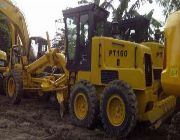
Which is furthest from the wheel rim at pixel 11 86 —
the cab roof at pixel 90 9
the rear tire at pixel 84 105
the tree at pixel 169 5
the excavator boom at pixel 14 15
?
the tree at pixel 169 5

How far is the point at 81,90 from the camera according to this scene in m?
8.88

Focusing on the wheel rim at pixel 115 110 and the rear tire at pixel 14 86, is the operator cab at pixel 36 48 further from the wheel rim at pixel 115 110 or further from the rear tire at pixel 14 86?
the wheel rim at pixel 115 110

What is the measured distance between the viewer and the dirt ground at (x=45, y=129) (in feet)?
25.2

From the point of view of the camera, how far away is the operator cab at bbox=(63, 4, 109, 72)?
30.2 feet

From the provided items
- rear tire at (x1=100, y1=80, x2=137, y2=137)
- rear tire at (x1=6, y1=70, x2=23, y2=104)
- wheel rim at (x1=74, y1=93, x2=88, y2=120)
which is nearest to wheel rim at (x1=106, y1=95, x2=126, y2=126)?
rear tire at (x1=100, y1=80, x2=137, y2=137)

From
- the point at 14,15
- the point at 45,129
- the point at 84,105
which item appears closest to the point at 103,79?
the point at 84,105

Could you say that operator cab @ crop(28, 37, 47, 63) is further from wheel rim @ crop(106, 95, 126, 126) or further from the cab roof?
wheel rim @ crop(106, 95, 126, 126)

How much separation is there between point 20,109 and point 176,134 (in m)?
5.90

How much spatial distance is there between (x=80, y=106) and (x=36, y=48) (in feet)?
15.2

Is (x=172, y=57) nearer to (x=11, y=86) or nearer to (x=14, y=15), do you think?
(x=11, y=86)

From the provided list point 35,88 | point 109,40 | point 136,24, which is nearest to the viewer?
point 109,40

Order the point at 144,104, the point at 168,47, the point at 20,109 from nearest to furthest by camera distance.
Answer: the point at 168,47
the point at 144,104
the point at 20,109

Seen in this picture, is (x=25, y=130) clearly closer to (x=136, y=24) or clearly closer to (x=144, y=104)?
(x=144, y=104)

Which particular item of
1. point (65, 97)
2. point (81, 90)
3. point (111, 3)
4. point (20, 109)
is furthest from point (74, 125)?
point (111, 3)
